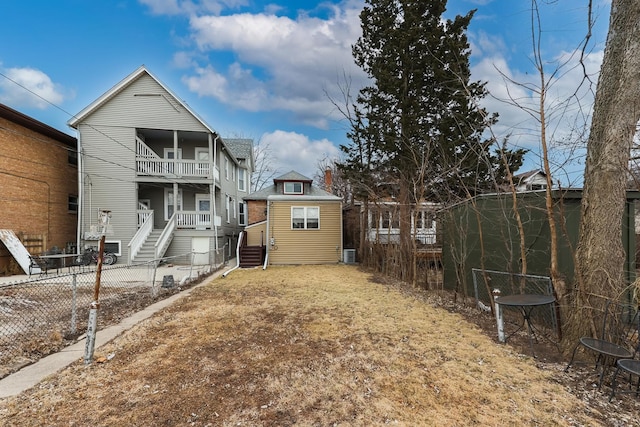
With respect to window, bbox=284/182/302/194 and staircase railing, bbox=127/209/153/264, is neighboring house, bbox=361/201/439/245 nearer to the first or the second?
window, bbox=284/182/302/194

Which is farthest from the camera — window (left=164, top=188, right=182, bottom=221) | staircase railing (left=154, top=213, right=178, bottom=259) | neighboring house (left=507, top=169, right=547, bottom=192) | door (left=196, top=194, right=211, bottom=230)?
window (left=164, top=188, right=182, bottom=221)

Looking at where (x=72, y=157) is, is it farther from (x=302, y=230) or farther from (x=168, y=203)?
(x=302, y=230)

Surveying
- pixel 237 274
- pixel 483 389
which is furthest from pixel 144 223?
pixel 483 389

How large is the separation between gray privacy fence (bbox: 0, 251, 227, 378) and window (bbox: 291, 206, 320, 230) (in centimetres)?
532

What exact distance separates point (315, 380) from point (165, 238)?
1308 centimetres

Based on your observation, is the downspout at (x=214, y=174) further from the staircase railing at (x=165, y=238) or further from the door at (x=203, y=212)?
the staircase railing at (x=165, y=238)

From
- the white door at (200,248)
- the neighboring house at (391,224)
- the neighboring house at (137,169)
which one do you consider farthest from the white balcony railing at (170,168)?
the neighboring house at (391,224)

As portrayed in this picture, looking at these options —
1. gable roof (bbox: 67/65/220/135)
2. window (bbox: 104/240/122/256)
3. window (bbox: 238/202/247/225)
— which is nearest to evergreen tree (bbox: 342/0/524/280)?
gable roof (bbox: 67/65/220/135)

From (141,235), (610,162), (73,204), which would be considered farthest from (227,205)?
(610,162)

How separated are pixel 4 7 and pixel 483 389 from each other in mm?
15347

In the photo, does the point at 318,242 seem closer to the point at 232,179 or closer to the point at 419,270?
the point at 419,270

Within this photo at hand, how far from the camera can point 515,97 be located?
449 cm

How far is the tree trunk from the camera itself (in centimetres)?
355

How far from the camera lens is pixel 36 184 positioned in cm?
1285
